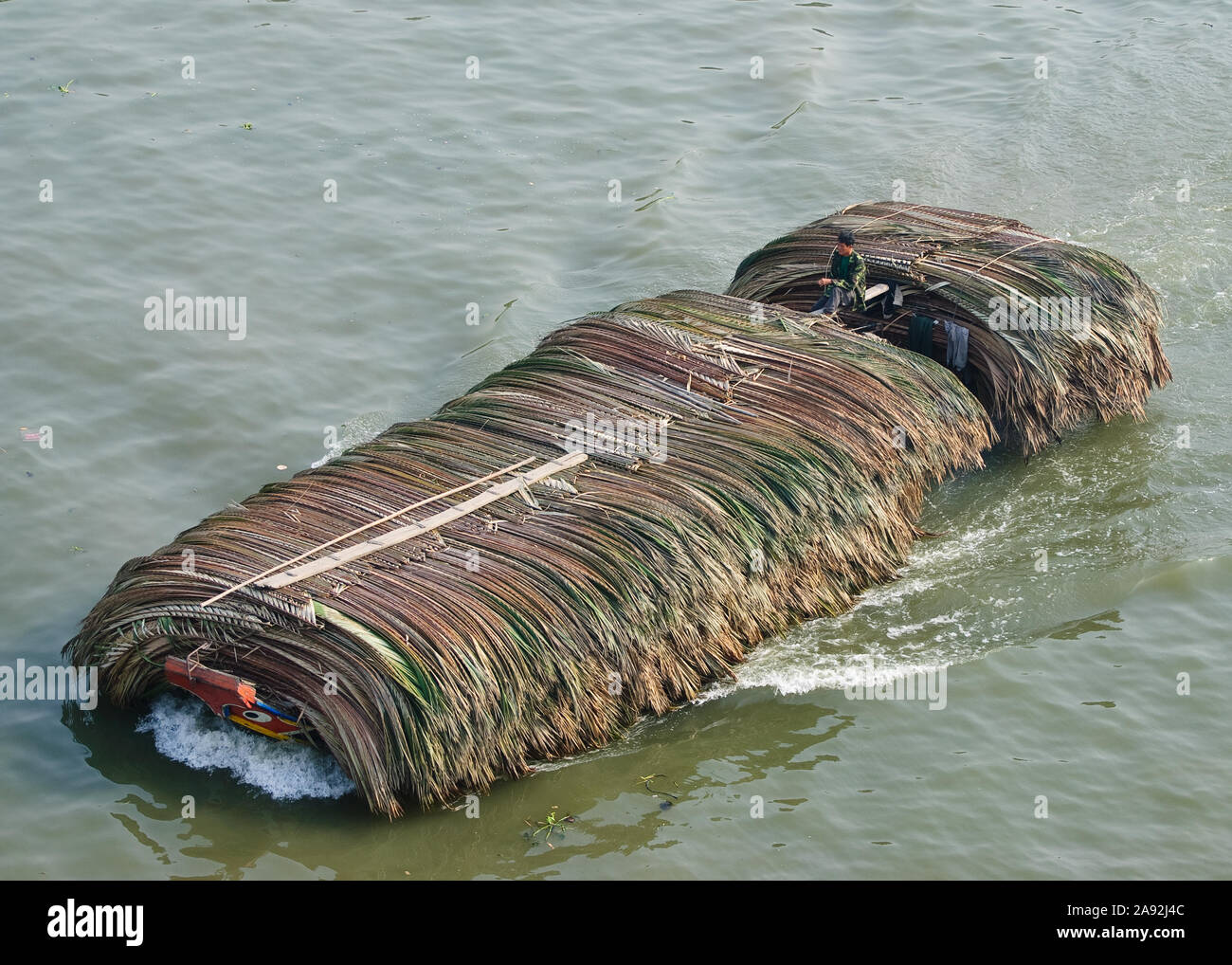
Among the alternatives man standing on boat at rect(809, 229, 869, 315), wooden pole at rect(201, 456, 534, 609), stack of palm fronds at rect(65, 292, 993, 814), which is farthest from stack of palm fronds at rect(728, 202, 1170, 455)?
wooden pole at rect(201, 456, 534, 609)

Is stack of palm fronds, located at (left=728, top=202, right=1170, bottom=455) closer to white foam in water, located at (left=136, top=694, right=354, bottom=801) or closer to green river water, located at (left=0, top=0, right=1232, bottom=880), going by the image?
green river water, located at (left=0, top=0, right=1232, bottom=880)

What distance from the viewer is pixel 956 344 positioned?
13977 millimetres

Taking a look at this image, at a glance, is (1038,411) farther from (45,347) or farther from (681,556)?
(45,347)

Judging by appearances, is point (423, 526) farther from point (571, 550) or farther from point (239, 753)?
Answer: point (239, 753)

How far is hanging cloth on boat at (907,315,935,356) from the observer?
14141 mm

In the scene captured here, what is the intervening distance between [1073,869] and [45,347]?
11571mm

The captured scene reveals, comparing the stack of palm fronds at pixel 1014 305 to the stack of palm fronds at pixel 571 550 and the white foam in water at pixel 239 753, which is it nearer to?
the stack of palm fronds at pixel 571 550

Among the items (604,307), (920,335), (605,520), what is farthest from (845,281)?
(605,520)

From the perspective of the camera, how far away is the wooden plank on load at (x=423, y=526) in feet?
33.0

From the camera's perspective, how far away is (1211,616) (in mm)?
12078

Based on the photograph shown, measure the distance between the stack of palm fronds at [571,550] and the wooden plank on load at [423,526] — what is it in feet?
0.23

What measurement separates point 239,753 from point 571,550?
9.26 feet

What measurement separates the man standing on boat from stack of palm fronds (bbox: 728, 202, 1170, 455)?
32 cm

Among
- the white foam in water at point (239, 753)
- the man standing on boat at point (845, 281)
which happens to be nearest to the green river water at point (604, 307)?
the white foam in water at point (239, 753)
